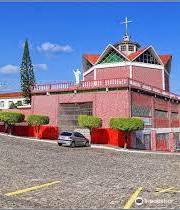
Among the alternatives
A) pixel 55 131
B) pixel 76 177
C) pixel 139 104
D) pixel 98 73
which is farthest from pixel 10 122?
pixel 76 177

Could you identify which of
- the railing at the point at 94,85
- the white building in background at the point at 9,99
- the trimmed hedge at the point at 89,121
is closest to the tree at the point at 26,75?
the white building in background at the point at 9,99

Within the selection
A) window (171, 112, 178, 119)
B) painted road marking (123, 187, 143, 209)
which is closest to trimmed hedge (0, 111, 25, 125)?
window (171, 112, 178, 119)

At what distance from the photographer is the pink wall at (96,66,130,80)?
5778 cm

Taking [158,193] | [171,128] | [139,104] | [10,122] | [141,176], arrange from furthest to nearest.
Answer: [171,128]
[139,104]
[10,122]
[141,176]
[158,193]

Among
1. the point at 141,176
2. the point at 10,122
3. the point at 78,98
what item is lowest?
the point at 141,176

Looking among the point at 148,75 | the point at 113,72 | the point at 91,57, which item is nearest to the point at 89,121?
the point at 113,72

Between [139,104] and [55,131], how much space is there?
36.4 feet

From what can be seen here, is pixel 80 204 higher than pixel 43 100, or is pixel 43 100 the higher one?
pixel 43 100

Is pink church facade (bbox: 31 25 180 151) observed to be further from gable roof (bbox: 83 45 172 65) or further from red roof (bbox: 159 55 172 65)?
red roof (bbox: 159 55 172 65)

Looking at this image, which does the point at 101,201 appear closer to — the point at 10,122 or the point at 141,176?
the point at 141,176

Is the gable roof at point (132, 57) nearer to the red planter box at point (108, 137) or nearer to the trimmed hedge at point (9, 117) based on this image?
the red planter box at point (108, 137)

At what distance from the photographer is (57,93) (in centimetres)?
5012

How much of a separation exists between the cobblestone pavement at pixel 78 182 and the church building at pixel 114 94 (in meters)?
18.4

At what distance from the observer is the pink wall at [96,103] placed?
146 feet
